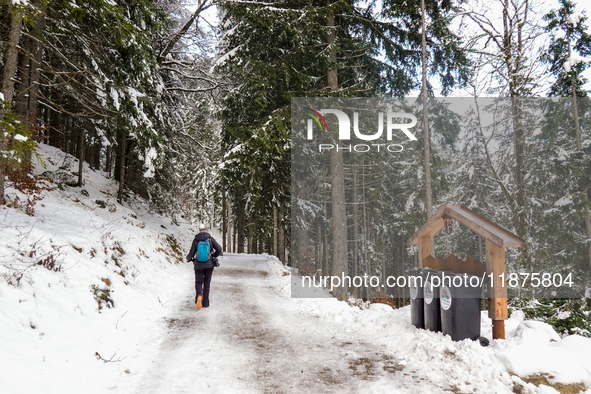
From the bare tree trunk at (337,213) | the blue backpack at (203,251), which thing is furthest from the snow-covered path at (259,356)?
the bare tree trunk at (337,213)

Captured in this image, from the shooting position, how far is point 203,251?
8250 millimetres

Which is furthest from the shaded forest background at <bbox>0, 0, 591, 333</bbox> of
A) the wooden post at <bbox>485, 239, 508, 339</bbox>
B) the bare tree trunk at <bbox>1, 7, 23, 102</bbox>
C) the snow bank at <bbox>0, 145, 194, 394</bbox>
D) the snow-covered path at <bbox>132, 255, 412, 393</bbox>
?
the snow-covered path at <bbox>132, 255, 412, 393</bbox>

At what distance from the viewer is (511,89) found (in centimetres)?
1341

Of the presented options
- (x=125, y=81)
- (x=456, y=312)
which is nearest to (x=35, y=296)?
(x=456, y=312)

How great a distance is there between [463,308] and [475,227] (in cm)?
134

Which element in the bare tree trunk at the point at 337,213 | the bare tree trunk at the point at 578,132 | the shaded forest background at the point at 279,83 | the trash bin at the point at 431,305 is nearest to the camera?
the trash bin at the point at 431,305

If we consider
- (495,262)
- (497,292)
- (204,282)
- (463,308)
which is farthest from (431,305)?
(204,282)

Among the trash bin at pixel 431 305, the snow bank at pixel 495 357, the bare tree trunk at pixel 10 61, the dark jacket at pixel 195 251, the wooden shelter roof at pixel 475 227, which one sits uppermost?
the bare tree trunk at pixel 10 61

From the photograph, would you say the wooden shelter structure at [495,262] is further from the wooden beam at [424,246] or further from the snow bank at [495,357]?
the wooden beam at [424,246]

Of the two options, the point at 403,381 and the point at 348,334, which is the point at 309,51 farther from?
the point at 403,381

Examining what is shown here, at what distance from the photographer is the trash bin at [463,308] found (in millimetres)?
5203

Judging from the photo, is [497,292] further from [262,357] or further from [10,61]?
[10,61]

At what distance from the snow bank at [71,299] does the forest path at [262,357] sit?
639mm

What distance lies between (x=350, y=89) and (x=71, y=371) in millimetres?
11084
